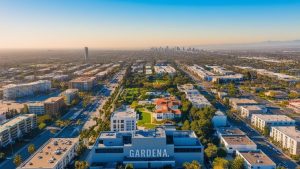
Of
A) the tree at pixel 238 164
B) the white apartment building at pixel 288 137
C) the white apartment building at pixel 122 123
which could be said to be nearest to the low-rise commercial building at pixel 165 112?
the white apartment building at pixel 122 123

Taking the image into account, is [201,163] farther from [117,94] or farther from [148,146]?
[117,94]

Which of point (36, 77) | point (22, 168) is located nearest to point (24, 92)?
point (36, 77)

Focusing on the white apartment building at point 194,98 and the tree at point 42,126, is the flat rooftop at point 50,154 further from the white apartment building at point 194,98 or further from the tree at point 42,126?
the white apartment building at point 194,98

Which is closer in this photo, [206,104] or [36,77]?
[206,104]

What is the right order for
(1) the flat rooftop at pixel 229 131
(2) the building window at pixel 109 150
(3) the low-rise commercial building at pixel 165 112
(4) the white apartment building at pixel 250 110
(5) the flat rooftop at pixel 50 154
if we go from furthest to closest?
(4) the white apartment building at pixel 250 110 < (3) the low-rise commercial building at pixel 165 112 < (1) the flat rooftop at pixel 229 131 < (2) the building window at pixel 109 150 < (5) the flat rooftop at pixel 50 154

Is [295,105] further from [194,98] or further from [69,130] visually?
[69,130]

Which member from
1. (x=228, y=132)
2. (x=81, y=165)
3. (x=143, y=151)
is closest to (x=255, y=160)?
(x=228, y=132)
